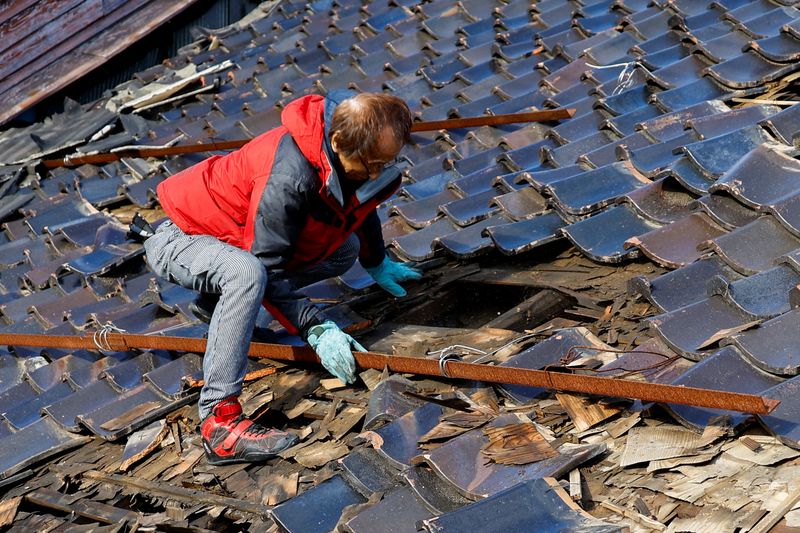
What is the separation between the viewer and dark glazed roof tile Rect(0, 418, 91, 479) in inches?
172

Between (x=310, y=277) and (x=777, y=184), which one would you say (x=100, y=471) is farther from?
(x=777, y=184)

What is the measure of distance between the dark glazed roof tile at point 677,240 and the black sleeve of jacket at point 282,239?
52.6 inches

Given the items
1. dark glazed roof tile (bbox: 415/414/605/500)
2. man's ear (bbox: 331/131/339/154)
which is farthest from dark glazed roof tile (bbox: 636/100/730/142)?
dark glazed roof tile (bbox: 415/414/605/500)

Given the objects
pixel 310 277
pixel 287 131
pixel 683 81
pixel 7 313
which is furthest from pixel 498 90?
pixel 7 313

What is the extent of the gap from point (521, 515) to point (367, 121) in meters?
1.71

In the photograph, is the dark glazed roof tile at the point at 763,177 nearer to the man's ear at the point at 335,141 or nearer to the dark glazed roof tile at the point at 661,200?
the dark glazed roof tile at the point at 661,200

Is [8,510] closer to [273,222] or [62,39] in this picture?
[273,222]

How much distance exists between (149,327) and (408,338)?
5.13 feet

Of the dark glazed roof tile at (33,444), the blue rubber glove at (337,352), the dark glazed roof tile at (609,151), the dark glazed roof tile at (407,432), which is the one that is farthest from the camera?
the dark glazed roof tile at (609,151)

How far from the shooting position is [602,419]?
3221mm

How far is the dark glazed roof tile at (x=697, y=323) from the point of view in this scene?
3324 millimetres

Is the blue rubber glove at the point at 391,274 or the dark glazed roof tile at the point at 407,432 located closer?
the dark glazed roof tile at the point at 407,432

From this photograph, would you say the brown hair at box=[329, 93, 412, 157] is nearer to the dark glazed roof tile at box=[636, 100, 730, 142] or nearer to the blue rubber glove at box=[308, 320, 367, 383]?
the blue rubber glove at box=[308, 320, 367, 383]

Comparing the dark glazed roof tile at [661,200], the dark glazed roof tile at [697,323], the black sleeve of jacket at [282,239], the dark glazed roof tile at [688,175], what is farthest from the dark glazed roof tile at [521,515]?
the dark glazed roof tile at [688,175]
